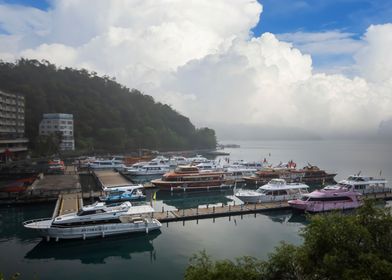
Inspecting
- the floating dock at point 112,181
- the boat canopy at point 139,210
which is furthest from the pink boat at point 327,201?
the floating dock at point 112,181

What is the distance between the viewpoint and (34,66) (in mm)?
153250

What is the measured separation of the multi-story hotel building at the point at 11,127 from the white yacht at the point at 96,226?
55.3 metres

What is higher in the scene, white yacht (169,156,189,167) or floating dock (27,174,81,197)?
white yacht (169,156,189,167)

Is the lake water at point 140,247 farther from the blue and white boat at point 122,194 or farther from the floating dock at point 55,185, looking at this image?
the blue and white boat at point 122,194

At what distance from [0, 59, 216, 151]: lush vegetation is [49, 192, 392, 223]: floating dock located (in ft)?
231

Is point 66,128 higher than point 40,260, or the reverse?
point 66,128

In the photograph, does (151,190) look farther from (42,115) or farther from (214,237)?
(42,115)

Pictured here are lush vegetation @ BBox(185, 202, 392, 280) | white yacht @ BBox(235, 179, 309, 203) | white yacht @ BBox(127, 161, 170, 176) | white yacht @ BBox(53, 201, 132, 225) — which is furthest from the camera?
white yacht @ BBox(127, 161, 170, 176)

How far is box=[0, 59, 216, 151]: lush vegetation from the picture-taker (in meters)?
126

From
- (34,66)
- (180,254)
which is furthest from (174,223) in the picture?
(34,66)

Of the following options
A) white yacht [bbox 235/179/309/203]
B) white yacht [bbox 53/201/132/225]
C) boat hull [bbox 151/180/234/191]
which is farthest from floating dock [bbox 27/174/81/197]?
white yacht [bbox 235/179/309/203]

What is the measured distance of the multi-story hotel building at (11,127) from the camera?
81.5 metres

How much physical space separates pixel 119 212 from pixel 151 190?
25.5 metres

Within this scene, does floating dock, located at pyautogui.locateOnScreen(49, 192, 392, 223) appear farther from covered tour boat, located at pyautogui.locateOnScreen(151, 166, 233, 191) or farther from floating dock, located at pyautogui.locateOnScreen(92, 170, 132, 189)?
covered tour boat, located at pyautogui.locateOnScreen(151, 166, 233, 191)
